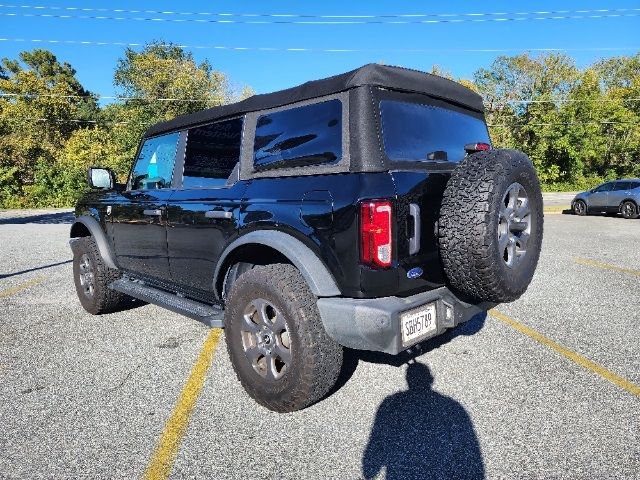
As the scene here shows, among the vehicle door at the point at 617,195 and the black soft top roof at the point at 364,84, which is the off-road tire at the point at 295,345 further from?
the vehicle door at the point at 617,195

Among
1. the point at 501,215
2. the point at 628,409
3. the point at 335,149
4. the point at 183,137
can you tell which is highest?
the point at 183,137

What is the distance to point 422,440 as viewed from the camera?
2.44 meters

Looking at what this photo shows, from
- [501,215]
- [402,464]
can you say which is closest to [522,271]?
[501,215]

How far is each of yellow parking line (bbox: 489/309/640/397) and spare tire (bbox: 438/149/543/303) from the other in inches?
43.5

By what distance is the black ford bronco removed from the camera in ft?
7.80

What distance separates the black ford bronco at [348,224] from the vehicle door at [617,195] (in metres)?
15.8

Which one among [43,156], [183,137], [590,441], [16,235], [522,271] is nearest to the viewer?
[590,441]

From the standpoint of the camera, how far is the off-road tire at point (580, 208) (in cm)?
1719

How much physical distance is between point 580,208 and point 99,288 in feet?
59.1

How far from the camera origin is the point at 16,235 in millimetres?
12695

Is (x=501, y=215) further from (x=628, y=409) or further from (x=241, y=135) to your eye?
(x=241, y=135)

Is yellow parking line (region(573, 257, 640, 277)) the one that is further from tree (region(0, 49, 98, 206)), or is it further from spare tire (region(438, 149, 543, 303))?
tree (region(0, 49, 98, 206))

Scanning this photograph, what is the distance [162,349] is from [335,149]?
2.42 meters

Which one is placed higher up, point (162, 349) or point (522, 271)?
point (522, 271)
